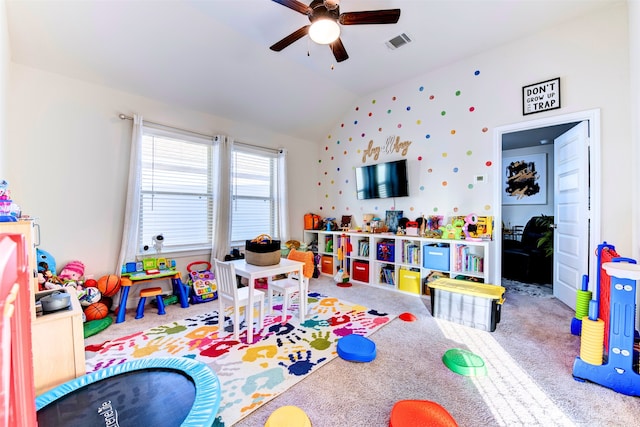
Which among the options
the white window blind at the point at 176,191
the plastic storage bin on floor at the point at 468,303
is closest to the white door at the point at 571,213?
the plastic storage bin on floor at the point at 468,303

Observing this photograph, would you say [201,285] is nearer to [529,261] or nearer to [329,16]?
[329,16]

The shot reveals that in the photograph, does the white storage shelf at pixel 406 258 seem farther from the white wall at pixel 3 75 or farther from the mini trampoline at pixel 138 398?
the white wall at pixel 3 75

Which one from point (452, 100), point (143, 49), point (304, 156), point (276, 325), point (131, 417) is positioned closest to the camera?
point (131, 417)

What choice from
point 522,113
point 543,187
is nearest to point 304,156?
point 522,113

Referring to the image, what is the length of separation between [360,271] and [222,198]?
2459 millimetres

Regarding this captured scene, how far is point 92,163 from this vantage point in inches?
121

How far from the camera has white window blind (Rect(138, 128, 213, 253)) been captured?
3.47 meters

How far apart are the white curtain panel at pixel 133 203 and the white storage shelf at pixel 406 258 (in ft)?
9.24

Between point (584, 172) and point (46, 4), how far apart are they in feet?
18.3

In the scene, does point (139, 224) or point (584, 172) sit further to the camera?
point (139, 224)

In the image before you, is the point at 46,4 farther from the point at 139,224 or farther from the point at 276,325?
the point at 276,325

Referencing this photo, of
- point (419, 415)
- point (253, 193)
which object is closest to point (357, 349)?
point (419, 415)

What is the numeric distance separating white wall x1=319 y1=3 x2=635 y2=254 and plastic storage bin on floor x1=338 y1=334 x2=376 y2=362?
7.95 ft

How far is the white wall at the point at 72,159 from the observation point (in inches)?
106
